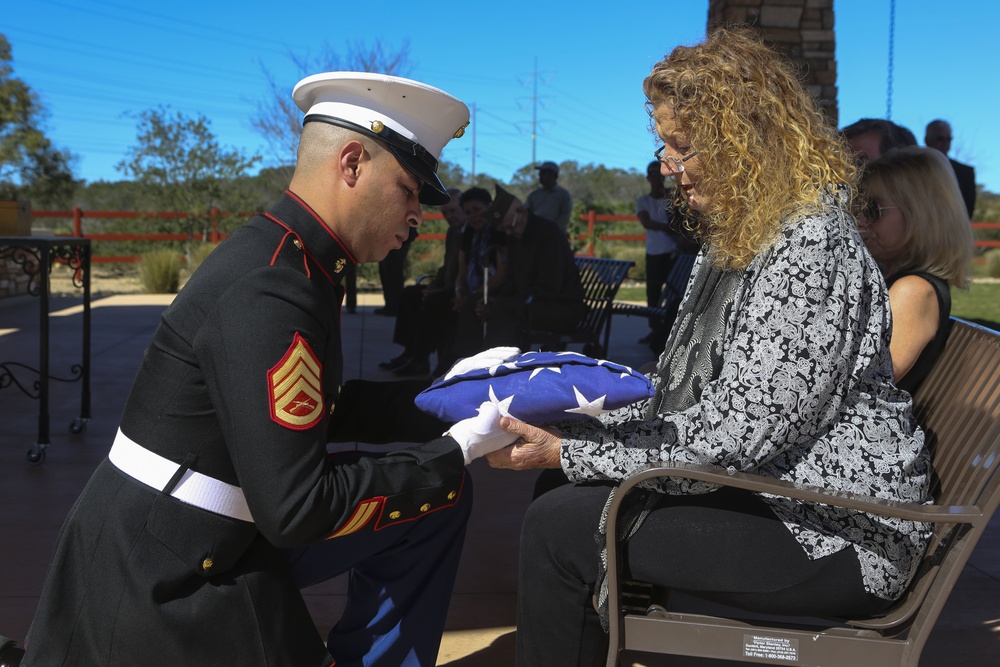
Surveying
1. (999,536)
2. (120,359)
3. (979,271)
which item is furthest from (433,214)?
(999,536)

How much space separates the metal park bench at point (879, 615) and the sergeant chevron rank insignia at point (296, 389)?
627mm

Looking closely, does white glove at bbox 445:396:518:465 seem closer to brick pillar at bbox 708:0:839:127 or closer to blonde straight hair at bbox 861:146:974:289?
blonde straight hair at bbox 861:146:974:289

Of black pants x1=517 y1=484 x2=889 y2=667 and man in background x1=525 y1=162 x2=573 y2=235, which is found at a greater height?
man in background x1=525 y1=162 x2=573 y2=235

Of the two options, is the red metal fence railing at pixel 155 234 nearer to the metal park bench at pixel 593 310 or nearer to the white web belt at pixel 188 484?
the metal park bench at pixel 593 310

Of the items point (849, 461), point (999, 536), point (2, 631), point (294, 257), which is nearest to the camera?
point (294, 257)

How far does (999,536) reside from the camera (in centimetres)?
400

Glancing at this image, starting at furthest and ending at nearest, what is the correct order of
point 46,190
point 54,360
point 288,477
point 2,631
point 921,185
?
point 46,190 → point 54,360 → point 2,631 → point 921,185 → point 288,477

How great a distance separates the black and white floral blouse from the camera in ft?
6.13

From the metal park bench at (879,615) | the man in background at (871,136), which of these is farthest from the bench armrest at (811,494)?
the man in background at (871,136)

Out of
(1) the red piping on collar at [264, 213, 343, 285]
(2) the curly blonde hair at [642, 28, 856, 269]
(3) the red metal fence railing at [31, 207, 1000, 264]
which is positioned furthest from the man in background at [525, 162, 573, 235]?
(3) the red metal fence railing at [31, 207, 1000, 264]

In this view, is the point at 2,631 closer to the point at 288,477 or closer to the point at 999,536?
the point at 288,477

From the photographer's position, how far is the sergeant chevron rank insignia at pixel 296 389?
5.21ft

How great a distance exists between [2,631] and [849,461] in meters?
2.47

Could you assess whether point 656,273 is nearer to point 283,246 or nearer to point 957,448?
point 957,448
